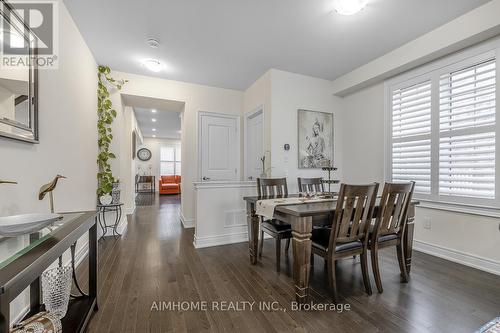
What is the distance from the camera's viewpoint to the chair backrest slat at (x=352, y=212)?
1729mm

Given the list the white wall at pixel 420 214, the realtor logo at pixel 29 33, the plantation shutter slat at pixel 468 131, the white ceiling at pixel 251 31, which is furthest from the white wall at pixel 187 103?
the plantation shutter slat at pixel 468 131

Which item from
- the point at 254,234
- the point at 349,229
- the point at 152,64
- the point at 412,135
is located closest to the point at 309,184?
the point at 254,234

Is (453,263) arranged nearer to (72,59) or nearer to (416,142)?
(416,142)

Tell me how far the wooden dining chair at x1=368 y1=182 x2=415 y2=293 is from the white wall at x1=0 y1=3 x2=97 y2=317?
2.77 metres

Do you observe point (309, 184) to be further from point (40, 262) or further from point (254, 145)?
point (40, 262)

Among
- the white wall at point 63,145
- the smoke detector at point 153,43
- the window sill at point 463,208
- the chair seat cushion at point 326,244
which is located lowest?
the chair seat cushion at point 326,244

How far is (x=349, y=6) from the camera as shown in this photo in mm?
2127

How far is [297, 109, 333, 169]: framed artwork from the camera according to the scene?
3.77 meters

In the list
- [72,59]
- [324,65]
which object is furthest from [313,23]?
[72,59]

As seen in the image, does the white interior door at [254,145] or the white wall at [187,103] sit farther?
the white interior door at [254,145]

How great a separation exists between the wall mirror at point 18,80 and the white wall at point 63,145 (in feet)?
0.40

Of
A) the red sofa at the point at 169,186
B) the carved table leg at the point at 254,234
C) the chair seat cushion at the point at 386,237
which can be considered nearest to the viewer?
the chair seat cushion at the point at 386,237

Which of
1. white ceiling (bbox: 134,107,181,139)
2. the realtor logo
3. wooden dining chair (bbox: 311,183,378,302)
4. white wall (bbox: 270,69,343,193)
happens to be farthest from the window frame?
white ceiling (bbox: 134,107,181,139)

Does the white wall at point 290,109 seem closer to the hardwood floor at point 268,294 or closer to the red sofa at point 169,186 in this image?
the hardwood floor at point 268,294
